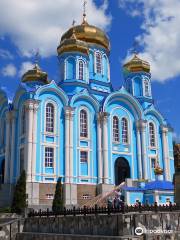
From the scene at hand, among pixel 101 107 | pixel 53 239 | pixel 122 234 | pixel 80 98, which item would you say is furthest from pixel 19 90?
pixel 122 234

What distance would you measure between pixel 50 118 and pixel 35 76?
6.99 meters

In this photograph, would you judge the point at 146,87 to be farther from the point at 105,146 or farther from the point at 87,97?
the point at 105,146

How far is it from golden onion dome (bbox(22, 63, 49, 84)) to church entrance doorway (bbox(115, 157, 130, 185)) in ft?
35.3

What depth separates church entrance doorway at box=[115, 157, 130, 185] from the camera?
32.6 meters

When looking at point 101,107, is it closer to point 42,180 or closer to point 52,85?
point 52,85

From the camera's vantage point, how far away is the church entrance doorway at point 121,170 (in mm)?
32625

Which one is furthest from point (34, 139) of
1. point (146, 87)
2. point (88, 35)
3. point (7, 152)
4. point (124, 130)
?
point (146, 87)

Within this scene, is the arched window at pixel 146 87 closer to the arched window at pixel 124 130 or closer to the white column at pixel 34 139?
the arched window at pixel 124 130

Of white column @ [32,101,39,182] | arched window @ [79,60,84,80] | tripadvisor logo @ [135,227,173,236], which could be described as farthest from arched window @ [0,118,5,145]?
tripadvisor logo @ [135,227,173,236]

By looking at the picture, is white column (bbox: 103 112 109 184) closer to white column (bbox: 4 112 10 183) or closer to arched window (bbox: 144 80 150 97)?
arched window (bbox: 144 80 150 97)

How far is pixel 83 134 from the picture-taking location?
1213 inches

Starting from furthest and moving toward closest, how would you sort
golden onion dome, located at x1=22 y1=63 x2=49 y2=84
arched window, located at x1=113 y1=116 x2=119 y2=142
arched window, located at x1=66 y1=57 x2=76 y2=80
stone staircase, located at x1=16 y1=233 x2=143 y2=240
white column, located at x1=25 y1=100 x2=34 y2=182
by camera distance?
golden onion dome, located at x1=22 y1=63 x2=49 y2=84 < arched window, located at x1=66 y1=57 x2=76 y2=80 < arched window, located at x1=113 y1=116 x2=119 y2=142 < white column, located at x1=25 y1=100 x2=34 y2=182 < stone staircase, located at x1=16 y1=233 x2=143 y2=240

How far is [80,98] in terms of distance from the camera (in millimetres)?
31531

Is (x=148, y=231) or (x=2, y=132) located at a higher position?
(x=2, y=132)
